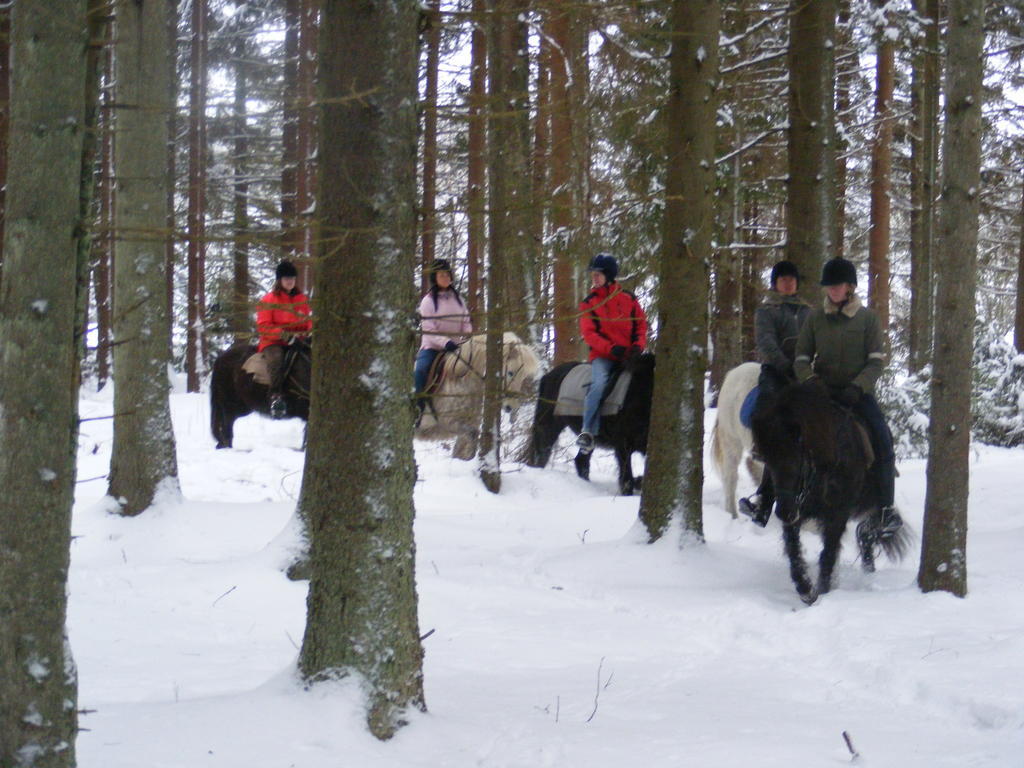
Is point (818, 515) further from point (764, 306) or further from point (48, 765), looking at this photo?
point (48, 765)

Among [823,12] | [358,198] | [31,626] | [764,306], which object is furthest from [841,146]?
[31,626]

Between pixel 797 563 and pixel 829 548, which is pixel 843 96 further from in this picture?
pixel 797 563

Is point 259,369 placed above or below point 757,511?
above

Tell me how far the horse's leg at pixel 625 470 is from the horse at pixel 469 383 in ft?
4.51

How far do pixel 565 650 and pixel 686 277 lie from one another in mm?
3166

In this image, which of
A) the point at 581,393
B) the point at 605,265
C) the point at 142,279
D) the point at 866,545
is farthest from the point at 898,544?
the point at 142,279

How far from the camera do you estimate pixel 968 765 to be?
13.1 feet

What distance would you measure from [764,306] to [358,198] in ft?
18.5

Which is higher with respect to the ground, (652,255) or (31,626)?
(652,255)

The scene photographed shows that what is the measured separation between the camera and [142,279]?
332 inches

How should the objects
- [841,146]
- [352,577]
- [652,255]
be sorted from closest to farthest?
[352,577] → [652,255] → [841,146]

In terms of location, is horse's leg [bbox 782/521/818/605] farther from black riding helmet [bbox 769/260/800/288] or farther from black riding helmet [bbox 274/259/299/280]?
black riding helmet [bbox 274/259/299/280]

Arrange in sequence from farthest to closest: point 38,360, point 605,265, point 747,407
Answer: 1. point 605,265
2. point 747,407
3. point 38,360

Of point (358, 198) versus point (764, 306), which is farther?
point (764, 306)
